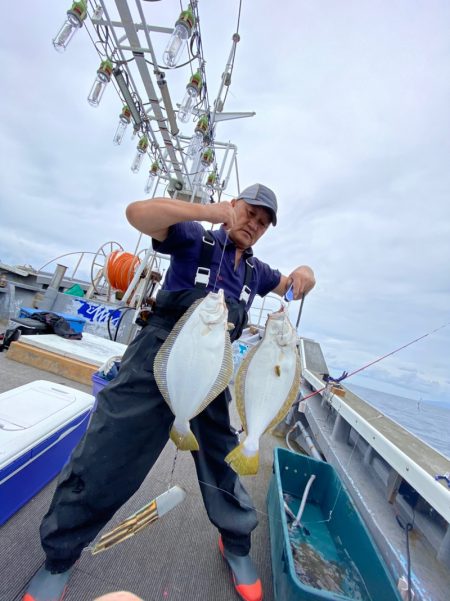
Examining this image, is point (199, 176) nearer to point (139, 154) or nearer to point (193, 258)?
point (139, 154)

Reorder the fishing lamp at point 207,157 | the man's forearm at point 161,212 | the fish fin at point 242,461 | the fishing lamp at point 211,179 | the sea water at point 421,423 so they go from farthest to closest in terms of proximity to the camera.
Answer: the fishing lamp at point 211,179, the fishing lamp at point 207,157, the sea water at point 421,423, the man's forearm at point 161,212, the fish fin at point 242,461

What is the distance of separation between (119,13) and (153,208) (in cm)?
505

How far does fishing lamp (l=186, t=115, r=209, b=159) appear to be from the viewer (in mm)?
6641

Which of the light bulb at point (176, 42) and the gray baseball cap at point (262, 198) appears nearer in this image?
the gray baseball cap at point (262, 198)

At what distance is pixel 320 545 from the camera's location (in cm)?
229

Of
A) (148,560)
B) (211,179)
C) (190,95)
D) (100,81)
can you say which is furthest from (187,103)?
(148,560)

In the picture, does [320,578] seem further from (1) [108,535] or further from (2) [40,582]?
(2) [40,582]

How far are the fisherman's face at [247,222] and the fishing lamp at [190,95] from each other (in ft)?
16.1

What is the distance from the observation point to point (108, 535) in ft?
5.64

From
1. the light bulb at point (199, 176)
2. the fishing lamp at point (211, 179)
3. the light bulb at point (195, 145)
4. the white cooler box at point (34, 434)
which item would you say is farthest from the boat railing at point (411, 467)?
the fishing lamp at point (211, 179)

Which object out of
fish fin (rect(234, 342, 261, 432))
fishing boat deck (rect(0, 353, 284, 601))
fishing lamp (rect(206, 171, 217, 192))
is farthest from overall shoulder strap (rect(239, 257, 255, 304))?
fishing lamp (rect(206, 171, 217, 192))

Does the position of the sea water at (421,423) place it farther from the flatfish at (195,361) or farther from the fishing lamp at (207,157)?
the fishing lamp at (207,157)

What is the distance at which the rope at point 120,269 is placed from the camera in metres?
7.70

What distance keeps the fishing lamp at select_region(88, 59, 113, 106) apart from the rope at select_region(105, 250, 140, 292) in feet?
11.7
